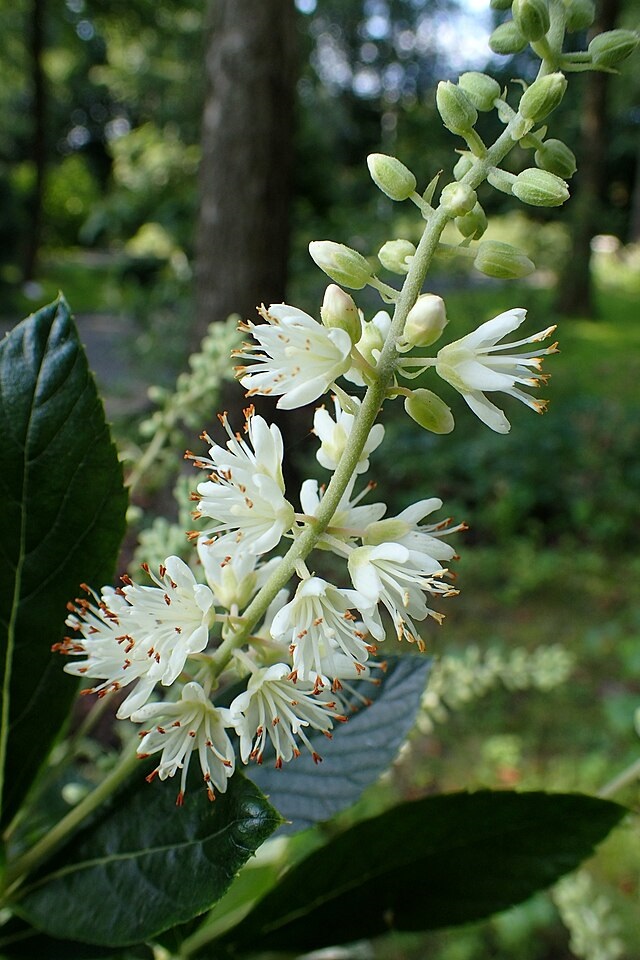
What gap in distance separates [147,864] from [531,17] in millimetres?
625

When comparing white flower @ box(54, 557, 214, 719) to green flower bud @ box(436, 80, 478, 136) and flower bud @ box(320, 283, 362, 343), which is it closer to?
flower bud @ box(320, 283, 362, 343)

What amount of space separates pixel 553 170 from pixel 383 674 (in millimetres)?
433

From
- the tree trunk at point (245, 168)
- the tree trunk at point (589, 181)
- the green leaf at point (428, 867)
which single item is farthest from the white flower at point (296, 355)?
the tree trunk at point (589, 181)

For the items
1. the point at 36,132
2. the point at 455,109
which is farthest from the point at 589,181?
the point at 455,109

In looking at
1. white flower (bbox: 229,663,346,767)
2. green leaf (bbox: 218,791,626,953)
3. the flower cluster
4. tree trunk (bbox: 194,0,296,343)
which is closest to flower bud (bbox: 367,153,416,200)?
the flower cluster

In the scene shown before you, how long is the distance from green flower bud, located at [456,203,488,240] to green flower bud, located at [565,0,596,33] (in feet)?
0.60

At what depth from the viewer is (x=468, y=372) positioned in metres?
0.58

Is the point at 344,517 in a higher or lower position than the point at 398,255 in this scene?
lower

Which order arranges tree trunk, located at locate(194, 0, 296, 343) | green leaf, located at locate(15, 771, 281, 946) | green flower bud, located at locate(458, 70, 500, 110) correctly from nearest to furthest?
green leaf, located at locate(15, 771, 281, 946) → green flower bud, located at locate(458, 70, 500, 110) → tree trunk, located at locate(194, 0, 296, 343)

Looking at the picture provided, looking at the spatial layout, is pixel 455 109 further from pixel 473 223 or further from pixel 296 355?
pixel 296 355

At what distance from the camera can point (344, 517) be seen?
600 millimetres

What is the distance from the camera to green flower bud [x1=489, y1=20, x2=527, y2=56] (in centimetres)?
61

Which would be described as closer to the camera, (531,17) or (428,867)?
(531,17)

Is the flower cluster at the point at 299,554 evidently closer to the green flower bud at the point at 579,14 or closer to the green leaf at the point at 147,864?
the green leaf at the point at 147,864
